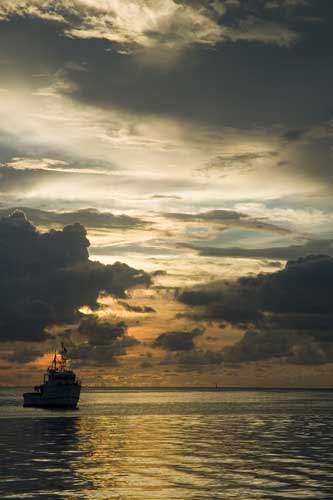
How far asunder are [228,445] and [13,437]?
102 ft

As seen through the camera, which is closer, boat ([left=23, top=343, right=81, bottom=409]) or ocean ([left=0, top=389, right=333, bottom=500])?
ocean ([left=0, top=389, right=333, bottom=500])

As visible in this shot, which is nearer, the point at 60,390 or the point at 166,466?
the point at 166,466

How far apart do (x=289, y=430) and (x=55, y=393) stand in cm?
9079

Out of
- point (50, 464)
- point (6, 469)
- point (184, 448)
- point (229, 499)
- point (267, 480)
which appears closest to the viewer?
point (229, 499)

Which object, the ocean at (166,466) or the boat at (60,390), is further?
the boat at (60,390)

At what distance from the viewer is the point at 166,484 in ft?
160

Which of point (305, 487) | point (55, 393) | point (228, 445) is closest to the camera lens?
point (305, 487)

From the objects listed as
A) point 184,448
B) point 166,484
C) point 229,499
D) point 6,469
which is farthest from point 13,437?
point 229,499

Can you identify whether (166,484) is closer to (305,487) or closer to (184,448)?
(305,487)

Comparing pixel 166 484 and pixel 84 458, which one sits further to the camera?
pixel 84 458

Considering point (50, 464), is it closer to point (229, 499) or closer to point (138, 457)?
point (138, 457)

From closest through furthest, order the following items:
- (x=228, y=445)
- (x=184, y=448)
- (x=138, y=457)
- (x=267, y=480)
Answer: (x=267, y=480)
(x=138, y=457)
(x=184, y=448)
(x=228, y=445)

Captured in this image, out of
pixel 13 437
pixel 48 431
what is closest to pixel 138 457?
pixel 13 437

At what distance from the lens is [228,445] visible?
264 feet
